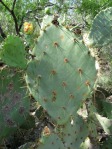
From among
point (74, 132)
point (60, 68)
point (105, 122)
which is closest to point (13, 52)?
point (60, 68)

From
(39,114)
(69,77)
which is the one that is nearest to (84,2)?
(39,114)

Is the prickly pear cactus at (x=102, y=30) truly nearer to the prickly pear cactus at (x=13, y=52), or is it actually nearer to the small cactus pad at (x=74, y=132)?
the prickly pear cactus at (x=13, y=52)

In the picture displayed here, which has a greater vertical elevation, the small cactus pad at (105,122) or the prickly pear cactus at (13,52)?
the prickly pear cactus at (13,52)

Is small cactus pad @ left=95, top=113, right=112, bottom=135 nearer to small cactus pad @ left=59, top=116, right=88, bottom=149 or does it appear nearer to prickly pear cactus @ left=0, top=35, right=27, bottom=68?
small cactus pad @ left=59, top=116, right=88, bottom=149

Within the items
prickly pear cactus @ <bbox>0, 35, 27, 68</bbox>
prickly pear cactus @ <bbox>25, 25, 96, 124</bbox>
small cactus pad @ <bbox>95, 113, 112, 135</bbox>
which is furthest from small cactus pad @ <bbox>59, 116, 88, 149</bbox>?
prickly pear cactus @ <bbox>0, 35, 27, 68</bbox>

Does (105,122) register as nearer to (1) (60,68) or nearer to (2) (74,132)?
(2) (74,132)

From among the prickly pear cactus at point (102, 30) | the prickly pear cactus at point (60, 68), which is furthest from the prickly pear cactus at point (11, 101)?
the prickly pear cactus at point (102, 30)
